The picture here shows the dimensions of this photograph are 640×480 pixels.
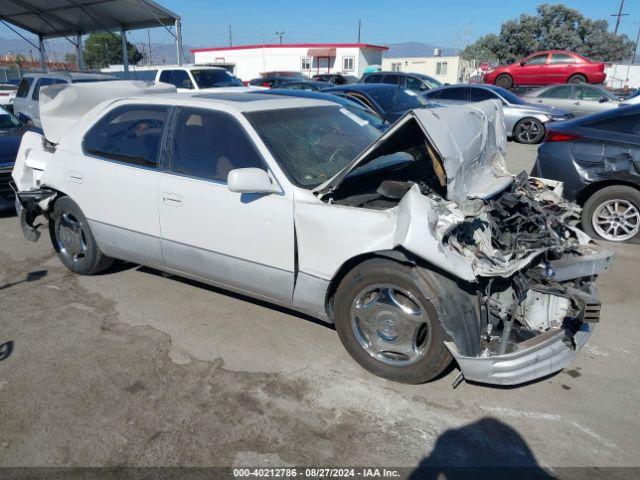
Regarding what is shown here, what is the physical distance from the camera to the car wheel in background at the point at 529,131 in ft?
42.2

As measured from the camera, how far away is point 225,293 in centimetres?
442

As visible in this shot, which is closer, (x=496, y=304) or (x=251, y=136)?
(x=496, y=304)

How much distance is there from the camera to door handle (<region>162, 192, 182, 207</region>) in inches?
147

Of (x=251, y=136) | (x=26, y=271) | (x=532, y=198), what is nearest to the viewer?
(x=251, y=136)

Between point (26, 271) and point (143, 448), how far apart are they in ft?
10.6

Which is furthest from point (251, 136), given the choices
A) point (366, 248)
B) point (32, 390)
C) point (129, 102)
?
point (32, 390)

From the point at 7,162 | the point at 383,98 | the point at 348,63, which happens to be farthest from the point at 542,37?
the point at 7,162

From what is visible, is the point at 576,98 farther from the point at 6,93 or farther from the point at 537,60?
the point at 6,93

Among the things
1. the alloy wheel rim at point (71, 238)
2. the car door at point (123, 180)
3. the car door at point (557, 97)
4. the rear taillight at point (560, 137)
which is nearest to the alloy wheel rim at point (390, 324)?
the car door at point (123, 180)

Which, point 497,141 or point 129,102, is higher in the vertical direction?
point 129,102

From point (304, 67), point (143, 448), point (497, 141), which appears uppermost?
point (304, 67)

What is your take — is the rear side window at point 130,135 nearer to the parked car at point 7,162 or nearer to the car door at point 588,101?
the parked car at point 7,162

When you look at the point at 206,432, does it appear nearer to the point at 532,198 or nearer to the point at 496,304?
the point at 496,304

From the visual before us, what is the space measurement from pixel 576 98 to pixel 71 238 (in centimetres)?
1511
